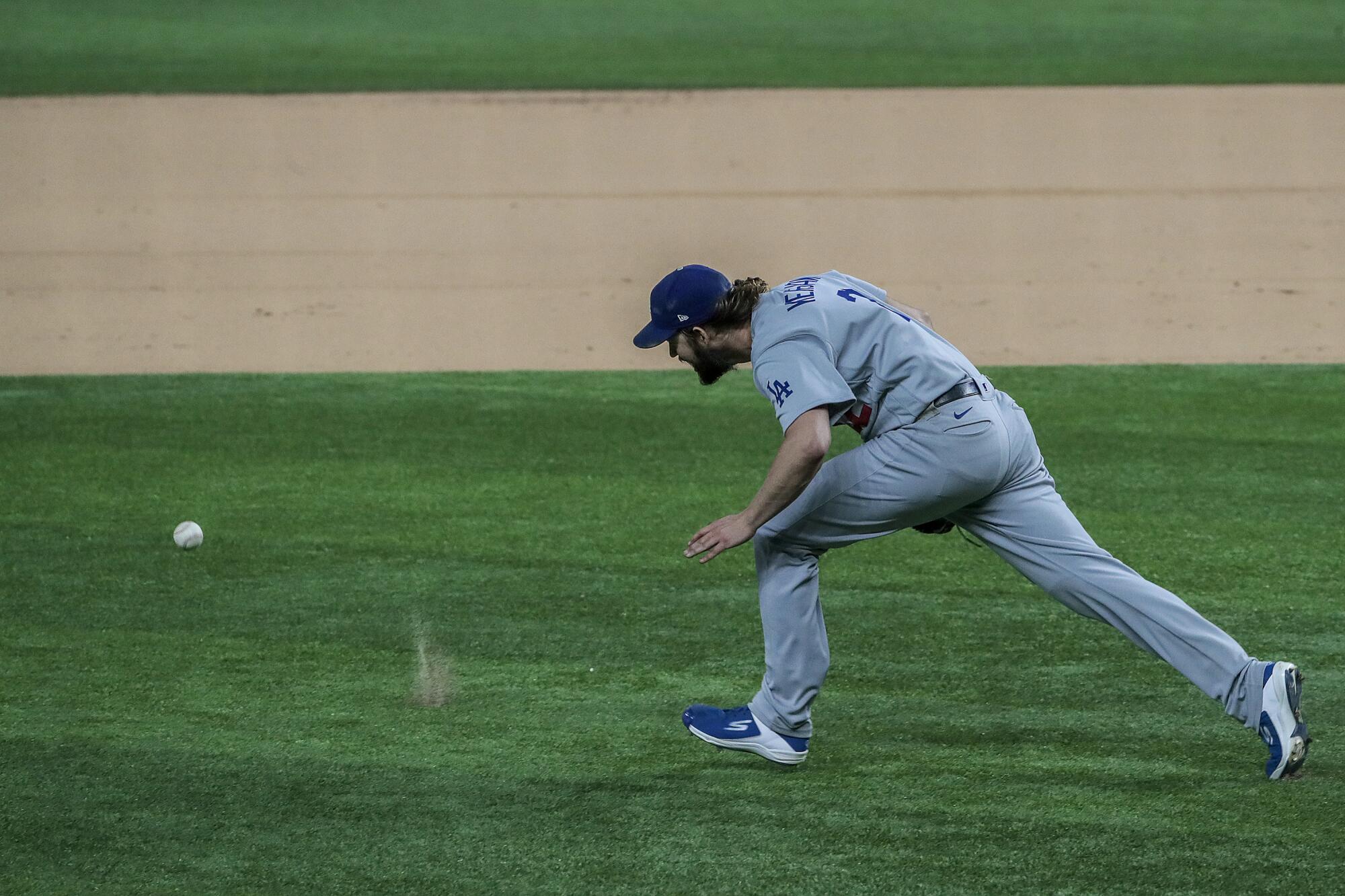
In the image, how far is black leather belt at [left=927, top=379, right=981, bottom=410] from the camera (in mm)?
5625

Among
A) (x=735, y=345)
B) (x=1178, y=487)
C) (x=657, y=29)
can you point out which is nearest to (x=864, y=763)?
(x=735, y=345)

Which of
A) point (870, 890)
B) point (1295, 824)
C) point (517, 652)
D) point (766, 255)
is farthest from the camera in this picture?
point (766, 255)

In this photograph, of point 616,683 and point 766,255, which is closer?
point 616,683

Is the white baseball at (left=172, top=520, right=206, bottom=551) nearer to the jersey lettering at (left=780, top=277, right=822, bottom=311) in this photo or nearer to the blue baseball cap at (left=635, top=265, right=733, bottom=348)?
the blue baseball cap at (left=635, top=265, right=733, bottom=348)

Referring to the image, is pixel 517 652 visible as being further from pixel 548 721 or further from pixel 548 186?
pixel 548 186

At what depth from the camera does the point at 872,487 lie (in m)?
5.64

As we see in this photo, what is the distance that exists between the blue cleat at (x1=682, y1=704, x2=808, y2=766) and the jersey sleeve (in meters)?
1.02

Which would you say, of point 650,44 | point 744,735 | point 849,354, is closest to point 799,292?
point 849,354

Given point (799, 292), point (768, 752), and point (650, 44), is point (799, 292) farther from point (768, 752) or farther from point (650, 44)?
point (650, 44)

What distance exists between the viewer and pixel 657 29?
23328 millimetres

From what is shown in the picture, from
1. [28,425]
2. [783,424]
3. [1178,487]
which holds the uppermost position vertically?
[783,424]

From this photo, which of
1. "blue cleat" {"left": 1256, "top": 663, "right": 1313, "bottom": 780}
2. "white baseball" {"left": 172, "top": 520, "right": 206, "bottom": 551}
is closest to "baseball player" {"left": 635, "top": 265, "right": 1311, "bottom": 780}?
"blue cleat" {"left": 1256, "top": 663, "right": 1313, "bottom": 780}

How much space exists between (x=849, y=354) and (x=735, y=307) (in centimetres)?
38

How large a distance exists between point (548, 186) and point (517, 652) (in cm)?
1012
